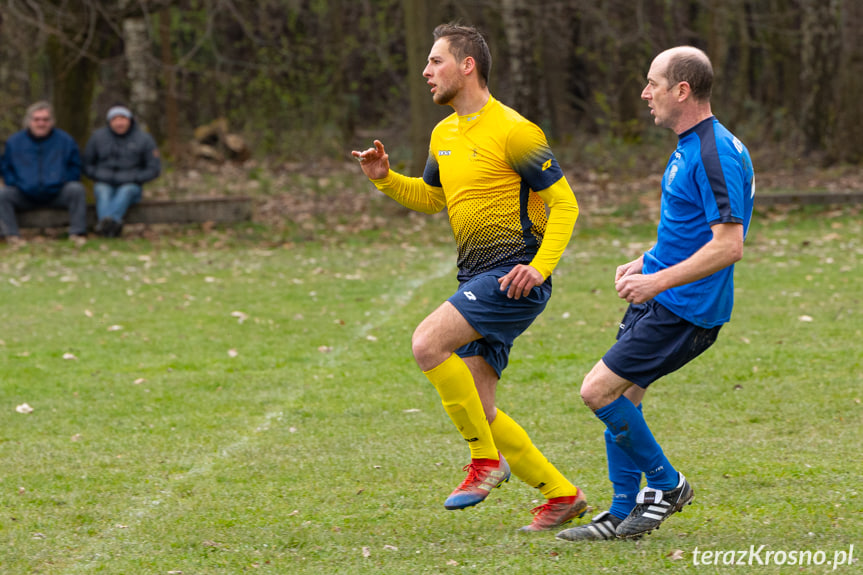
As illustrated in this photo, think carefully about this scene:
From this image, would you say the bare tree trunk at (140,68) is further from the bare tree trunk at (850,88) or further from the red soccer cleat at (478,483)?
the red soccer cleat at (478,483)

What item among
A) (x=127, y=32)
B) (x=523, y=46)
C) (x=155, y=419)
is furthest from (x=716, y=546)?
(x=127, y=32)

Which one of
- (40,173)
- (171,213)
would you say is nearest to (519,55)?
(171,213)

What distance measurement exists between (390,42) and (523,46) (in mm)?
10294

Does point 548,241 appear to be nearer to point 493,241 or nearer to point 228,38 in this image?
point 493,241

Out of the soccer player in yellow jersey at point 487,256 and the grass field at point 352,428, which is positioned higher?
the soccer player in yellow jersey at point 487,256

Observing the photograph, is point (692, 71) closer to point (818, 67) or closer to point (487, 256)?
point (487, 256)

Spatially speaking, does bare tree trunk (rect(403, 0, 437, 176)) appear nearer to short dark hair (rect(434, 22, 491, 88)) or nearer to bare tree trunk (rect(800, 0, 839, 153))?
bare tree trunk (rect(800, 0, 839, 153))

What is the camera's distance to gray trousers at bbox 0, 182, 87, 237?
1483cm

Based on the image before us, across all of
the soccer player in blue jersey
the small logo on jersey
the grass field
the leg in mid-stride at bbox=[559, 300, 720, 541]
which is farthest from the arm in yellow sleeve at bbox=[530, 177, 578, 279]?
the grass field

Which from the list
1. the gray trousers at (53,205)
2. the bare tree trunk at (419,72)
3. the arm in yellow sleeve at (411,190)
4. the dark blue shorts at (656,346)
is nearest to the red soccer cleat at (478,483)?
the dark blue shorts at (656,346)

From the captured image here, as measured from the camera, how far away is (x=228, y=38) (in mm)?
31922

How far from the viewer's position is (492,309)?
4.44 metres

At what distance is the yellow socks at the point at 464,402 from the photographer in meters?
4.43

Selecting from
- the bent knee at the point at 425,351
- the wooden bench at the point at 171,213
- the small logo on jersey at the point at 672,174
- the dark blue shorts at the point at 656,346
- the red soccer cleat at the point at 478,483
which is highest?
the small logo on jersey at the point at 672,174
